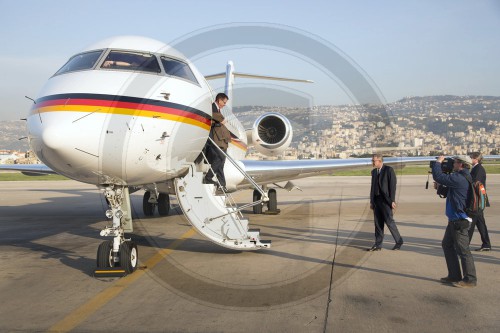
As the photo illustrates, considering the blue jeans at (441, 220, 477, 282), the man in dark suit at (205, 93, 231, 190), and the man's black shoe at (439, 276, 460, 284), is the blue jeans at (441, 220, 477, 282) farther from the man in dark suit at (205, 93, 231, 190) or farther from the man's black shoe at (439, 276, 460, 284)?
the man in dark suit at (205, 93, 231, 190)

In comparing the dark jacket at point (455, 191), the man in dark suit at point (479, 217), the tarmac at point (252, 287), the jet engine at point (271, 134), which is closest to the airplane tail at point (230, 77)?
the jet engine at point (271, 134)

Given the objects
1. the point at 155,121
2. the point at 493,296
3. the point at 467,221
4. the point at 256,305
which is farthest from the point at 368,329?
the point at 155,121

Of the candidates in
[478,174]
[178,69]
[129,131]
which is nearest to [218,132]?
[178,69]

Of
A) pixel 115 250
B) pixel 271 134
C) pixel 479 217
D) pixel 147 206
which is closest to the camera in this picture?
pixel 115 250

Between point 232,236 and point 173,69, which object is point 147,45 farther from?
point 232,236

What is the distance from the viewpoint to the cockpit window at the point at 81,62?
277 inches

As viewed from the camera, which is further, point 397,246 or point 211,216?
point 397,246

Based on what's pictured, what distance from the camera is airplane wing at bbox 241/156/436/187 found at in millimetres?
12922

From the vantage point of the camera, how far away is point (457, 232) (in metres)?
6.37

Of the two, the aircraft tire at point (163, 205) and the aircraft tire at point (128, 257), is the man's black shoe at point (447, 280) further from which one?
the aircraft tire at point (163, 205)

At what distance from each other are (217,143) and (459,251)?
15.4 feet

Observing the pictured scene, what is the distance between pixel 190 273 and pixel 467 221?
13.4 feet

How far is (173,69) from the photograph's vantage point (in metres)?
7.69

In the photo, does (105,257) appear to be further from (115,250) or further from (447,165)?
(447,165)
